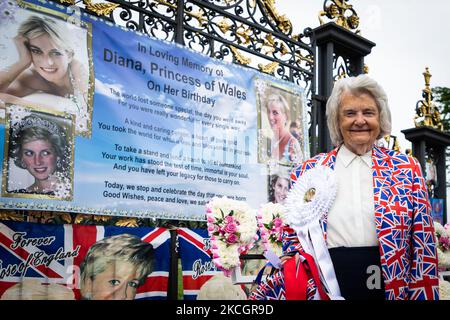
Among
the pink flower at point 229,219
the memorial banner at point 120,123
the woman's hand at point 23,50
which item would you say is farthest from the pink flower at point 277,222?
the woman's hand at point 23,50

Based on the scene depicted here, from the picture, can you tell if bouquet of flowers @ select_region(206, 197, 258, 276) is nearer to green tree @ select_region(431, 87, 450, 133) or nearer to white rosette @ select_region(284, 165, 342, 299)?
white rosette @ select_region(284, 165, 342, 299)

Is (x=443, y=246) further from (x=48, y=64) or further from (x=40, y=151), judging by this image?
(x=48, y=64)

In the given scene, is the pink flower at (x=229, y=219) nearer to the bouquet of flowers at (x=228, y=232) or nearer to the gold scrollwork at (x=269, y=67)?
the bouquet of flowers at (x=228, y=232)

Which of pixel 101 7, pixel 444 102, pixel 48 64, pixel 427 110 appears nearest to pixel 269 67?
pixel 101 7

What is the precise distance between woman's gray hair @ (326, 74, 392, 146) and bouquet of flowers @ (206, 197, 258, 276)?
1210 mm

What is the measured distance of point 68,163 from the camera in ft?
11.6

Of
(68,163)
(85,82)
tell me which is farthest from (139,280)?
(85,82)

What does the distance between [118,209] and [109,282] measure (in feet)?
1.86

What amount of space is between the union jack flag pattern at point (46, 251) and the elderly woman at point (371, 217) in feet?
6.19

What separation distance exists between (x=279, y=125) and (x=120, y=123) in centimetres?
194

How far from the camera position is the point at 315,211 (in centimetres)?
207

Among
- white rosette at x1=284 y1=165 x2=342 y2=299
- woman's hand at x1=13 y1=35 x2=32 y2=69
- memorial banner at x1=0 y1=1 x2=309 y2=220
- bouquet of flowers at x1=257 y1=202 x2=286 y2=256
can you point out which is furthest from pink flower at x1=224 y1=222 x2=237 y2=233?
woman's hand at x1=13 y1=35 x2=32 y2=69

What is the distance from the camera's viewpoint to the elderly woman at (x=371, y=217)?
196cm

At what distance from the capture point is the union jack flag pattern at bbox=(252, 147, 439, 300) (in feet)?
6.38
